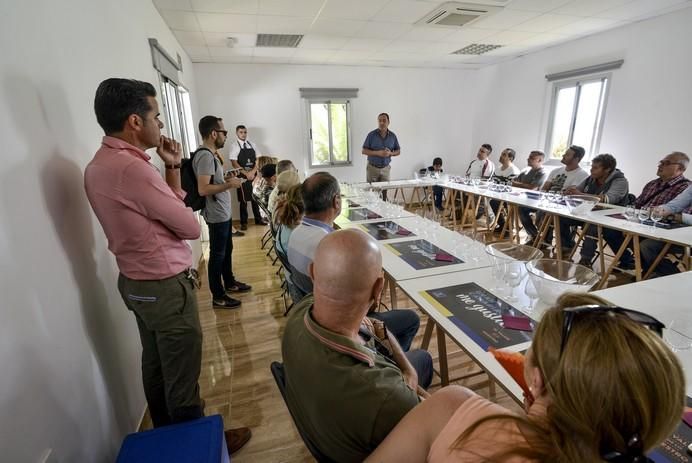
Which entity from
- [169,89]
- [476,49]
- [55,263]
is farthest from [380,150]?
[55,263]

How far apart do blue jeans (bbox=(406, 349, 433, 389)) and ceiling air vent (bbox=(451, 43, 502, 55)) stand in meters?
5.18

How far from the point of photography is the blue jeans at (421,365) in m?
1.48

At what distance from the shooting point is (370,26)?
13.4 feet

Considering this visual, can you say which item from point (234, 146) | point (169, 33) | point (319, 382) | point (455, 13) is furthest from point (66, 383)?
point (234, 146)

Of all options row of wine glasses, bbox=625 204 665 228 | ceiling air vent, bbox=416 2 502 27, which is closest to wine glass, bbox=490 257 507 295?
row of wine glasses, bbox=625 204 665 228

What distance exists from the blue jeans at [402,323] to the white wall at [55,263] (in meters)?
1.26

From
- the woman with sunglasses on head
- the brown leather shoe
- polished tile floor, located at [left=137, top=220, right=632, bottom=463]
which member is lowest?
polished tile floor, located at [left=137, top=220, right=632, bottom=463]

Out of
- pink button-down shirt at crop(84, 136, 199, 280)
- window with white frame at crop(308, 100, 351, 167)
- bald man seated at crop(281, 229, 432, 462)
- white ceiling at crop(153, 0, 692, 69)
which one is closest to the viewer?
bald man seated at crop(281, 229, 432, 462)

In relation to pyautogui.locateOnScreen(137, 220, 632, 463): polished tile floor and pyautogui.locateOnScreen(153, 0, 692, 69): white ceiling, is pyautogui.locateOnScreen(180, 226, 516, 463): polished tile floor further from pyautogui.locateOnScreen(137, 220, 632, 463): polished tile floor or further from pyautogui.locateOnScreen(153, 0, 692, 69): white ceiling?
pyautogui.locateOnScreen(153, 0, 692, 69): white ceiling

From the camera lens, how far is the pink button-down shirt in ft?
3.91

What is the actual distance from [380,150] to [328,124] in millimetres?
1547

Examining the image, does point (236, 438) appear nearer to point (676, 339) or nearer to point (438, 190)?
point (676, 339)

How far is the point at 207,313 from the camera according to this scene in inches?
116

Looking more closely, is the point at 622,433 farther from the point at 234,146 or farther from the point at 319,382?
the point at 234,146
